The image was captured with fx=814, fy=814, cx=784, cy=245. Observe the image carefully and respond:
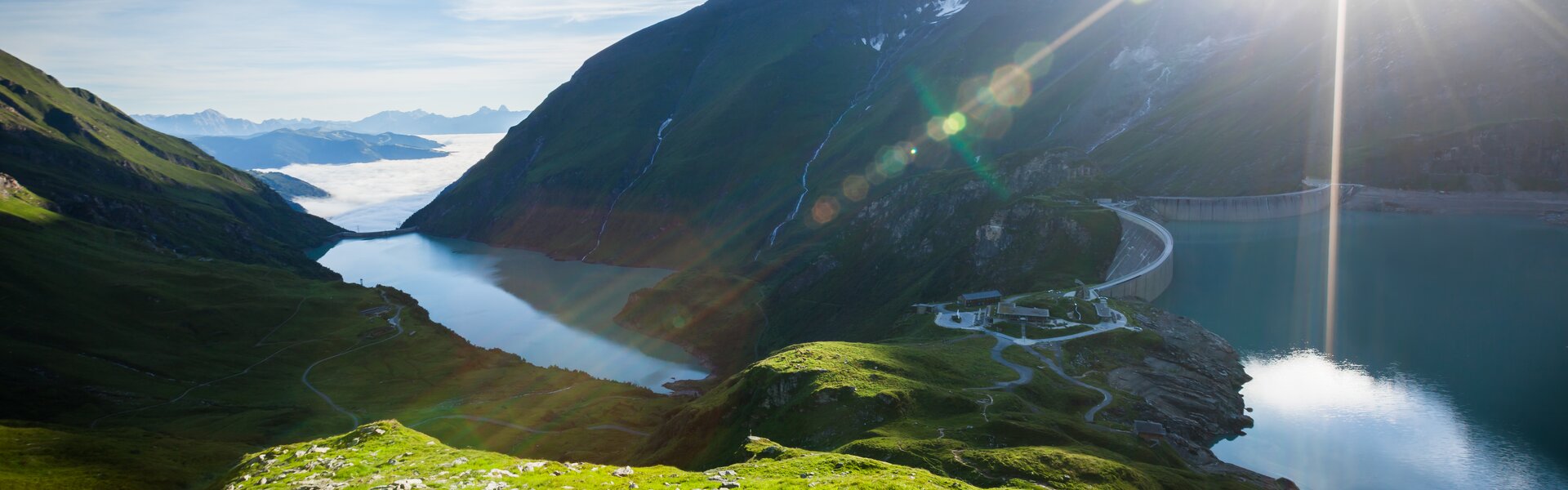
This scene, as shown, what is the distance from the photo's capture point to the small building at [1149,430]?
48312mm

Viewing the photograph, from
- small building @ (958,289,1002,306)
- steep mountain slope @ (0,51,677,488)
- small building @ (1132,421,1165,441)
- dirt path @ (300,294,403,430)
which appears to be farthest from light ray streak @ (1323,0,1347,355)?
dirt path @ (300,294,403,430)

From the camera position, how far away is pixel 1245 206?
16088 centimetres

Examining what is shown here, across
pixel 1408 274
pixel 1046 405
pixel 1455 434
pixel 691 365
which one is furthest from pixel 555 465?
pixel 1408 274

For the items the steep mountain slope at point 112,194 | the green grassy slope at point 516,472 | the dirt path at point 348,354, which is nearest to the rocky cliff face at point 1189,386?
the green grassy slope at point 516,472

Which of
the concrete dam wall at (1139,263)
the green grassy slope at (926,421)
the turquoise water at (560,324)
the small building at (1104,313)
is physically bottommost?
the turquoise water at (560,324)

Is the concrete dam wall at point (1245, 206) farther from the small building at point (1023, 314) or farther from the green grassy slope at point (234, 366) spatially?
the green grassy slope at point (234, 366)

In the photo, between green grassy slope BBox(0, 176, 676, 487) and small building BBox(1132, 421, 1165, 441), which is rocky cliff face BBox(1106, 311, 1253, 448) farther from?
green grassy slope BBox(0, 176, 676, 487)

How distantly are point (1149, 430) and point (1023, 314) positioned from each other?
84.2 feet

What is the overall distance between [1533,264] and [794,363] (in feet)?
384

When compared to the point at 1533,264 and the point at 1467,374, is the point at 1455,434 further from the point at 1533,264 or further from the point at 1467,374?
the point at 1533,264

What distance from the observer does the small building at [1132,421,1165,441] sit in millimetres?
48312

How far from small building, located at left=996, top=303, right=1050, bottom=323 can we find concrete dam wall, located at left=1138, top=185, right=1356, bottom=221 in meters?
93.9

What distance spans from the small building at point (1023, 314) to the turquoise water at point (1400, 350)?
677 inches

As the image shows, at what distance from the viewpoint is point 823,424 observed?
154 feet
